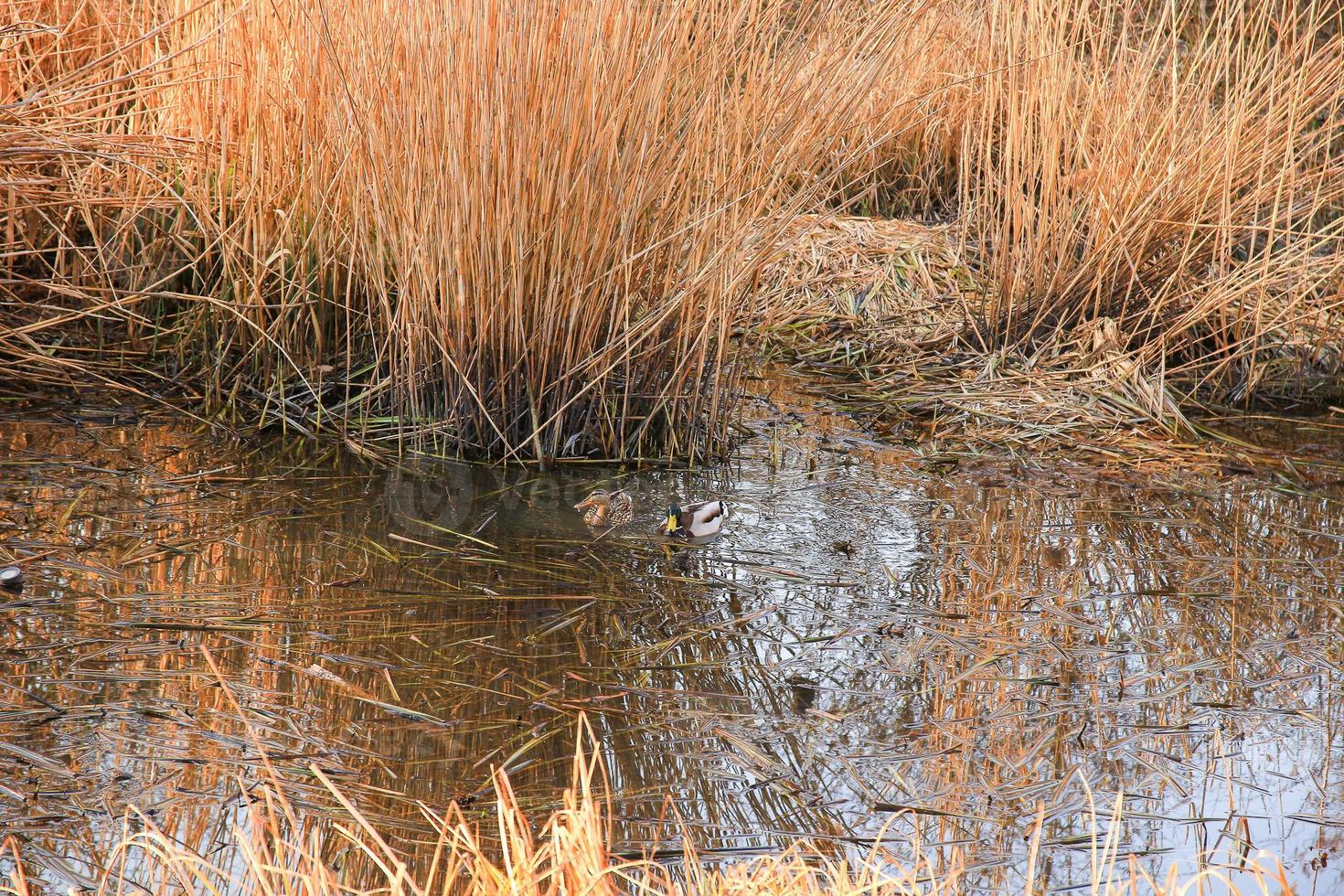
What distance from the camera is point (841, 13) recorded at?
367 cm

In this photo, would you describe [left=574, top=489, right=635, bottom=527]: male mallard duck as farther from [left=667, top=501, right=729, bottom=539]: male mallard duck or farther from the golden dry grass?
the golden dry grass

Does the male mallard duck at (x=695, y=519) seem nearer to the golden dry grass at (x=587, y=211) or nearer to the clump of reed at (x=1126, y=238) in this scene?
the golden dry grass at (x=587, y=211)

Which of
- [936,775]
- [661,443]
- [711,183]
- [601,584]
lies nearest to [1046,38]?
[711,183]

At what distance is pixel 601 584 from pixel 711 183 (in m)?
1.37

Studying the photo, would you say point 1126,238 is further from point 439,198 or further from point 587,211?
point 439,198

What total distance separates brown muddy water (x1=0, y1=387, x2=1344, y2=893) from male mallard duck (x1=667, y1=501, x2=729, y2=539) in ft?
0.21

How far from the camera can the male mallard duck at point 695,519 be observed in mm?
3262

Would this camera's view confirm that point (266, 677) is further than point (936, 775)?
Yes

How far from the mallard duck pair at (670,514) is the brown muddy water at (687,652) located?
0.22 ft

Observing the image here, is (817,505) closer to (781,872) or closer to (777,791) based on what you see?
(777,791)

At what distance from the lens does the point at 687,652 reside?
2.73 meters

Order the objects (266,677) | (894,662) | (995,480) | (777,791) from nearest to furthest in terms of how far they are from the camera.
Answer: (777,791) < (266,677) < (894,662) < (995,480)

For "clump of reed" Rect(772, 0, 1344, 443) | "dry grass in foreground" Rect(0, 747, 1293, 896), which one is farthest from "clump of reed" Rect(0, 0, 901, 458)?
"dry grass in foreground" Rect(0, 747, 1293, 896)

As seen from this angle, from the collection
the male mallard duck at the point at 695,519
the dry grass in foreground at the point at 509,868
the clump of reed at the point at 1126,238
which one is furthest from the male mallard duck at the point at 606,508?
the clump of reed at the point at 1126,238
